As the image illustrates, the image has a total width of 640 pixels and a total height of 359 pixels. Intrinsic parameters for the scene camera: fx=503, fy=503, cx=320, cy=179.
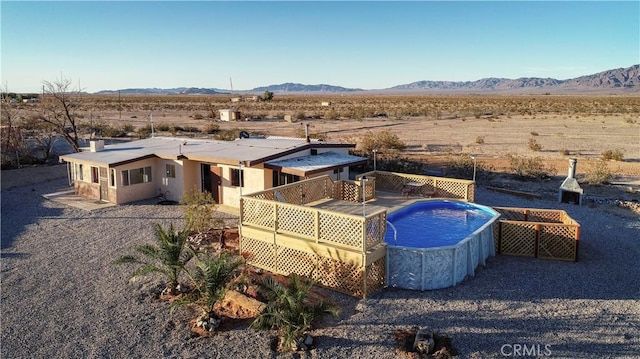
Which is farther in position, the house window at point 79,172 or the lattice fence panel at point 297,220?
the house window at point 79,172

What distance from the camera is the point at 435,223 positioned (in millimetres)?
16781

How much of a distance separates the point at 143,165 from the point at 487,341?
53.0 ft

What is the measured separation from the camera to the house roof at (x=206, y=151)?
62.6 ft

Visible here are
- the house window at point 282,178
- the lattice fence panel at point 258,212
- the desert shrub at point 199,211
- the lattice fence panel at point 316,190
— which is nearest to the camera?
the lattice fence panel at point 258,212

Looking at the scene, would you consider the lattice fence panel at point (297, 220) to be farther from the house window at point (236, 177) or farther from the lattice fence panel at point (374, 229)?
the house window at point (236, 177)

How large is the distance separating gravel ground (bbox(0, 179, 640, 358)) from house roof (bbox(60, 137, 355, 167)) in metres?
4.96

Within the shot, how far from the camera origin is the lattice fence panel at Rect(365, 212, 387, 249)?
11672mm

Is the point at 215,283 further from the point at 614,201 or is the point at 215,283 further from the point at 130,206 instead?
the point at 614,201

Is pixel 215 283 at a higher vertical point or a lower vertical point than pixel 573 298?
higher

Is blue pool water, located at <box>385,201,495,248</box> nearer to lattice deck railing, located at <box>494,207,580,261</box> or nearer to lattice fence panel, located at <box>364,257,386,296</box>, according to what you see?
lattice deck railing, located at <box>494,207,580,261</box>

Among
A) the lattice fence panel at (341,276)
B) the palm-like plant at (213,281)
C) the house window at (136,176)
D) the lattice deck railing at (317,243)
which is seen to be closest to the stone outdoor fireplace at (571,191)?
the lattice deck railing at (317,243)

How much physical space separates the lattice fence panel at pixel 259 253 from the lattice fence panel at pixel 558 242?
7567mm

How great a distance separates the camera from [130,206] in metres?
20.1

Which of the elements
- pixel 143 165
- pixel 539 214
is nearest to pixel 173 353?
pixel 539 214
